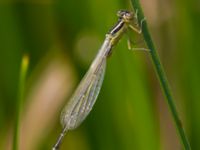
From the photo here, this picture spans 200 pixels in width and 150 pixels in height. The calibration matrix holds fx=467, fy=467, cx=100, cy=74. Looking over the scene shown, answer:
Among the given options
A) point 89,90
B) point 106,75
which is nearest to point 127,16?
point 89,90

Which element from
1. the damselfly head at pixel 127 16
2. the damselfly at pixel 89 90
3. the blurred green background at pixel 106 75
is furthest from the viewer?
the blurred green background at pixel 106 75

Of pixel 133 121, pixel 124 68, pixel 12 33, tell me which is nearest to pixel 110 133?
pixel 133 121

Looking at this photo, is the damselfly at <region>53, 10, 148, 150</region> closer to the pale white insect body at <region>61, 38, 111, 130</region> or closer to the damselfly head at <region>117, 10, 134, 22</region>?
the pale white insect body at <region>61, 38, 111, 130</region>

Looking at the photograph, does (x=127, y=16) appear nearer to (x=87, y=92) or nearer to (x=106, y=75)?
(x=87, y=92)

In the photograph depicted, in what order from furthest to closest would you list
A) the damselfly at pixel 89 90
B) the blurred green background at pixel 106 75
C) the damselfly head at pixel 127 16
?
the blurred green background at pixel 106 75 → the damselfly at pixel 89 90 → the damselfly head at pixel 127 16

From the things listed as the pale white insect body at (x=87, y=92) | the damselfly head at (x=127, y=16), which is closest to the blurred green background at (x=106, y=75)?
the pale white insect body at (x=87, y=92)

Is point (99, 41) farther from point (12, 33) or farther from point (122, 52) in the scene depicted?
point (12, 33)

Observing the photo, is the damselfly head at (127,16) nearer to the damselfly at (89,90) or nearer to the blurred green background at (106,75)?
the damselfly at (89,90)

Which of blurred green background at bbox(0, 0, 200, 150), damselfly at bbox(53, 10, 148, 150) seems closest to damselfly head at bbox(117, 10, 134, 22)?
damselfly at bbox(53, 10, 148, 150)
